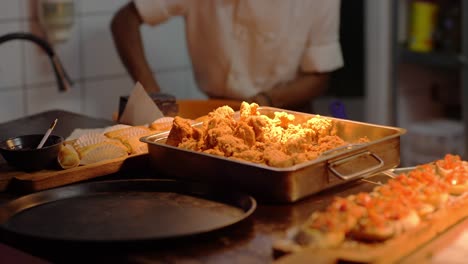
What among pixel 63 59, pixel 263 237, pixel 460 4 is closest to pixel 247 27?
pixel 63 59

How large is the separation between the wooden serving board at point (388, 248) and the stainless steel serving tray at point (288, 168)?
0.71 ft

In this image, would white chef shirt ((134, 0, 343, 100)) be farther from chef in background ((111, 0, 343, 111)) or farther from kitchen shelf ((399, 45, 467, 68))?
kitchen shelf ((399, 45, 467, 68))

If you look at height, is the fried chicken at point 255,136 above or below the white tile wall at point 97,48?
below

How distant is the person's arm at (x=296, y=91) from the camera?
2896mm

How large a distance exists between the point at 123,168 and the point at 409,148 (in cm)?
211

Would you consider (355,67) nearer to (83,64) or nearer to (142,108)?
(83,64)

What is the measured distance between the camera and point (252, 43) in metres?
3.07

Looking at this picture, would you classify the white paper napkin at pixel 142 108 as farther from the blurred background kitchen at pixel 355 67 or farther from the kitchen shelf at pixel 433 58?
Result: the kitchen shelf at pixel 433 58

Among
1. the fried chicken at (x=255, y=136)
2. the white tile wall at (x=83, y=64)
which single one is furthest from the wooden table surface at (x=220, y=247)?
the white tile wall at (x=83, y=64)

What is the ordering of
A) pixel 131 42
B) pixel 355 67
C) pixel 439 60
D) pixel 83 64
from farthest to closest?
pixel 355 67 → pixel 439 60 → pixel 83 64 → pixel 131 42

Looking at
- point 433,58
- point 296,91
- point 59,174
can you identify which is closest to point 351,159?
point 59,174

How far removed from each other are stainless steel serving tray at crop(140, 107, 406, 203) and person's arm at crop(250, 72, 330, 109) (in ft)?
3.53

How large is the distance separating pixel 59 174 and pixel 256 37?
1.42 metres

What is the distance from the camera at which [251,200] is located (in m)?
1.55
